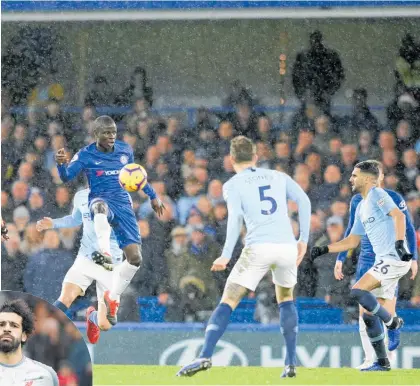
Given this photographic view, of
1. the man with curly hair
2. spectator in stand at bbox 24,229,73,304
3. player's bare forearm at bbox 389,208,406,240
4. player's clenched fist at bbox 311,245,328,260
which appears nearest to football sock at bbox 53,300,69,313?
spectator in stand at bbox 24,229,73,304

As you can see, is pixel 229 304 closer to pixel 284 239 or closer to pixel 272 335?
pixel 284 239

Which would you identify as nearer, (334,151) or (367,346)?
(367,346)

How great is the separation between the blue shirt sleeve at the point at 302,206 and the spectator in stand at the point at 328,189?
1233 millimetres

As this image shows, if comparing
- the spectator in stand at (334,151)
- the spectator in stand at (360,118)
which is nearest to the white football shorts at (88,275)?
the spectator in stand at (334,151)

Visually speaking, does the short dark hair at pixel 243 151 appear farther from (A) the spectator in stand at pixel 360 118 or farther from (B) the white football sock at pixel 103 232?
(A) the spectator in stand at pixel 360 118

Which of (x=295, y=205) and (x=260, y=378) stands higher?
(x=295, y=205)

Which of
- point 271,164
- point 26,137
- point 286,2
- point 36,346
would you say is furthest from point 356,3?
point 36,346

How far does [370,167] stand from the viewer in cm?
750

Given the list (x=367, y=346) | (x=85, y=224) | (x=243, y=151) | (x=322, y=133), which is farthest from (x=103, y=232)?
(x=322, y=133)

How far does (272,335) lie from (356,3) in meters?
2.20

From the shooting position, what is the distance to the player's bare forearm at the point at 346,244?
753 cm

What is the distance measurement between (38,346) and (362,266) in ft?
10.5

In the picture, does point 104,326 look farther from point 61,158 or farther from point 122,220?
point 61,158

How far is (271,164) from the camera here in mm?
8156
